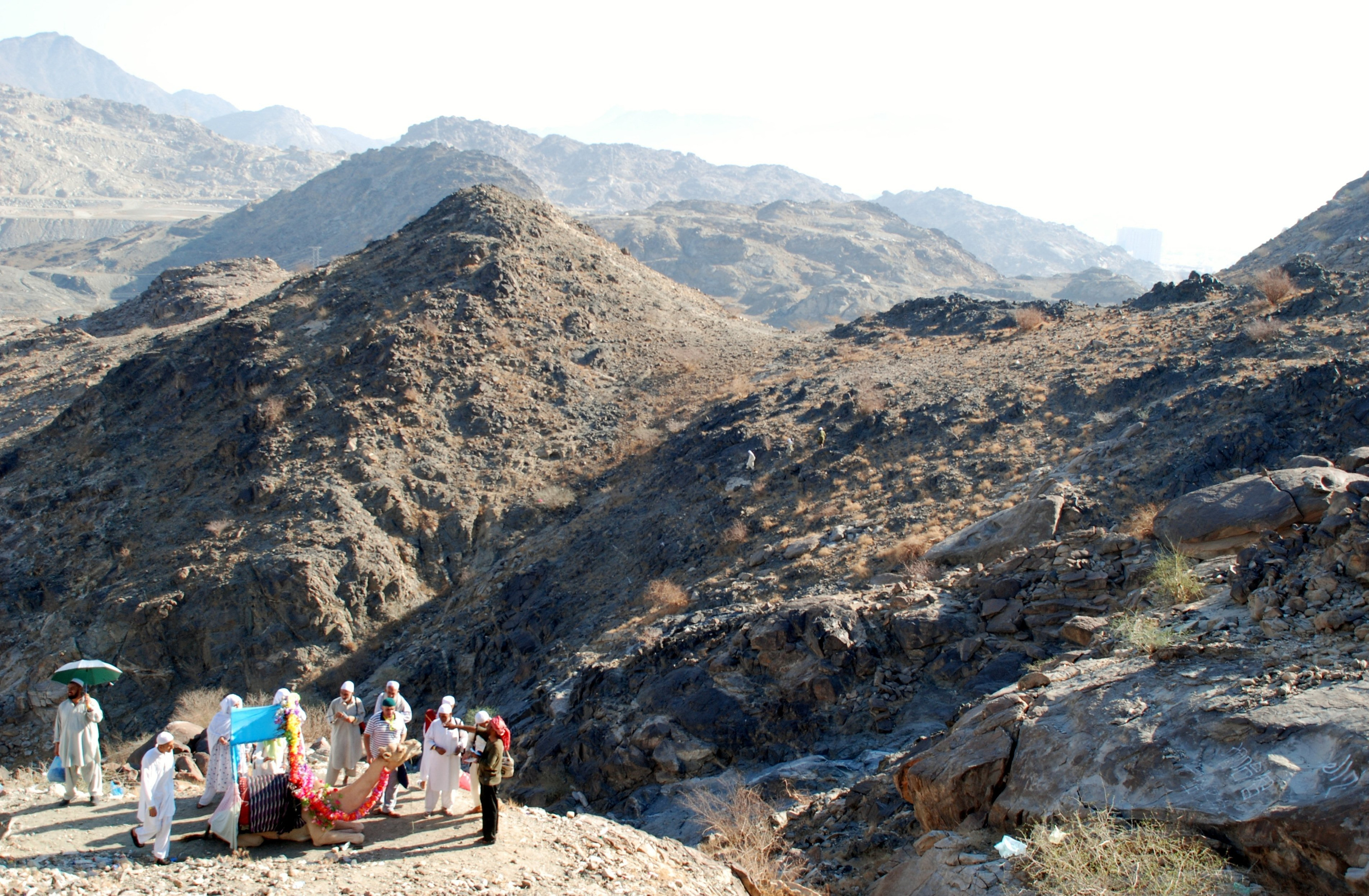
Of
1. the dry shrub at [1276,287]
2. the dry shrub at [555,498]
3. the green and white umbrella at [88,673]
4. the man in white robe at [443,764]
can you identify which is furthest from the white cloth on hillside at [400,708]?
the dry shrub at [1276,287]

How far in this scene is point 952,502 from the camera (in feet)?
45.2

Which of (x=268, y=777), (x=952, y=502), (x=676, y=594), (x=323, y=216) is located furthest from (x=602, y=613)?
(x=323, y=216)

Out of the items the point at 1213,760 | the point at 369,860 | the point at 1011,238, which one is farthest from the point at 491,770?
the point at 1011,238

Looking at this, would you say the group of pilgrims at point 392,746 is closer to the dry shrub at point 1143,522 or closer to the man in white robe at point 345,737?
the man in white robe at point 345,737

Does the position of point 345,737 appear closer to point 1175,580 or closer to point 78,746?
point 78,746

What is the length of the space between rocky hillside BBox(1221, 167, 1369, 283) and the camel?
1239 inches

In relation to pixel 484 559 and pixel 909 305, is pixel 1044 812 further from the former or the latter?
pixel 909 305

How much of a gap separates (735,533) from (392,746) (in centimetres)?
867

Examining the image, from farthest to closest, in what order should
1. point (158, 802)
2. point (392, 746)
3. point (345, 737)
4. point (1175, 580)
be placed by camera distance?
1. point (1175, 580)
2. point (345, 737)
3. point (392, 746)
4. point (158, 802)

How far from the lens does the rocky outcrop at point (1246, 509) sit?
28.0 feet

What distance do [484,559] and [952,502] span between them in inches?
376

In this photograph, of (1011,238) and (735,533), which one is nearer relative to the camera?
(735,533)

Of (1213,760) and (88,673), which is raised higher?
(88,673)

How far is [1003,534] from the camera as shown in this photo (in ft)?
37.4
